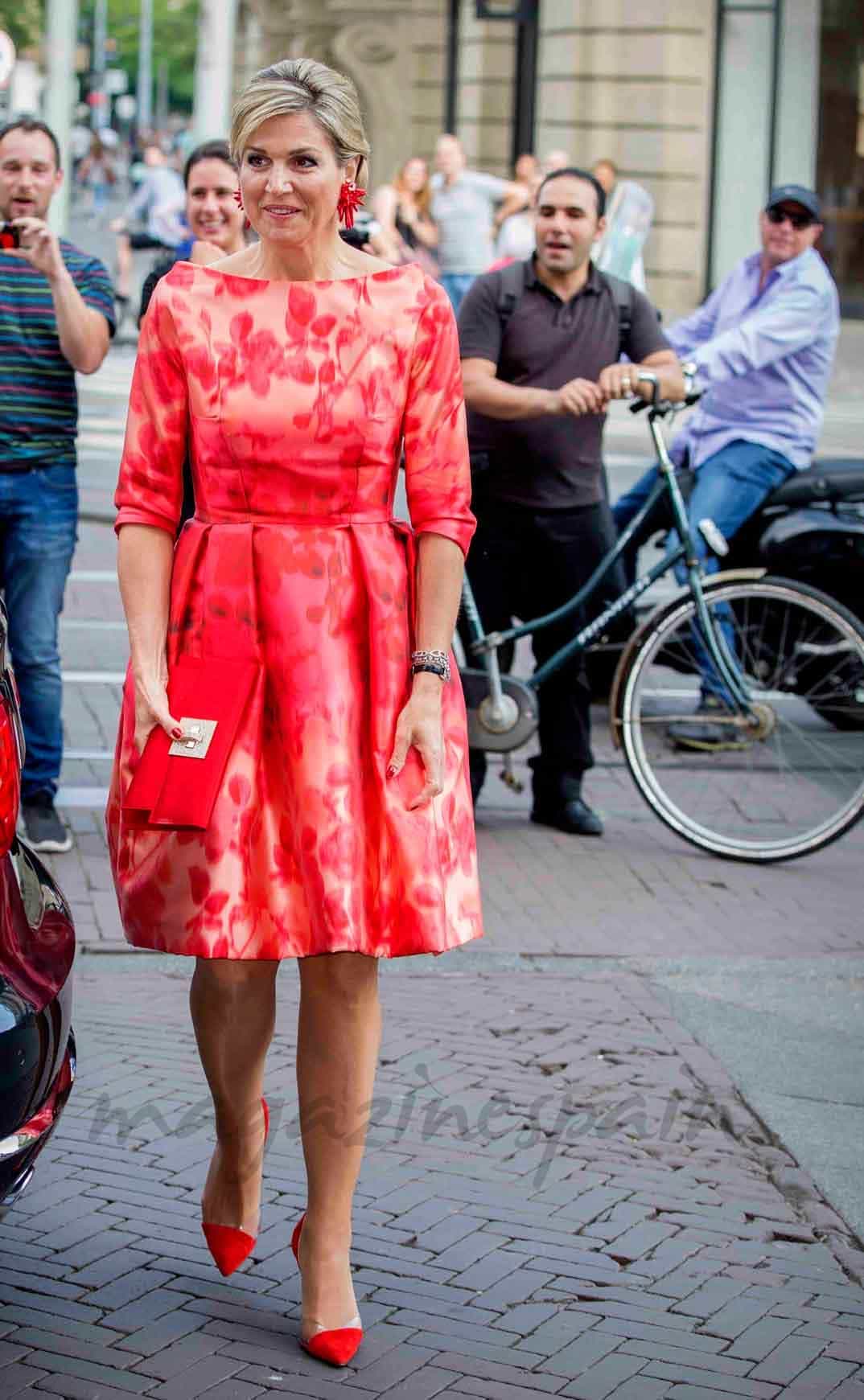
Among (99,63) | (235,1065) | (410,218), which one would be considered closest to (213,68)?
(410,218)

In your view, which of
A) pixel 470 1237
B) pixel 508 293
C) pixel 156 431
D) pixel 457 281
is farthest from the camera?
pixel 457 281

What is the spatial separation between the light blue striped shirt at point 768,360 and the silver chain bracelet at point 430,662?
14.3 feet

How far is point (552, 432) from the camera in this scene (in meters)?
6.62

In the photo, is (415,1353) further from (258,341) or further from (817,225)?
(817,225)

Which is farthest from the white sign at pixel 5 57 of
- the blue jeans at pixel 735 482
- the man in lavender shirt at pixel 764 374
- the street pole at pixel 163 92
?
the street pole at pixel 163 92

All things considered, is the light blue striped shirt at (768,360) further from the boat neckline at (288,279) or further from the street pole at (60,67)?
the street pole at (60,67)

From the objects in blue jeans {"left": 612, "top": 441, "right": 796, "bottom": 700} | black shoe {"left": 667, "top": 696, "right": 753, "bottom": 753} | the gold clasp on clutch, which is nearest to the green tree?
blue jeans {"left": 612, "top": 441, "right": 796, "bottom": 700}

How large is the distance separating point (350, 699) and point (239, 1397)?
3.43 feet

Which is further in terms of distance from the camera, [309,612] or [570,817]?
[570,817]

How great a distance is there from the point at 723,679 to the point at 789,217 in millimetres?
2031

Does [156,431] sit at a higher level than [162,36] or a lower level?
lower

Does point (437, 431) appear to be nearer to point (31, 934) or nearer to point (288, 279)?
point (288, 279)

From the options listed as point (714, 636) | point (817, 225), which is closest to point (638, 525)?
point (714, 636)

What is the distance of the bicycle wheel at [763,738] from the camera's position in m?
6.60
